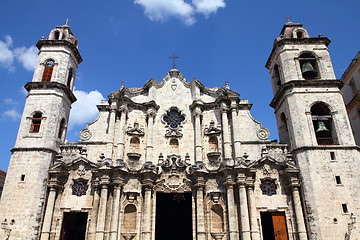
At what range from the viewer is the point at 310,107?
1900 cm

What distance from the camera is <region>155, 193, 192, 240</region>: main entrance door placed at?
20247 millimetres

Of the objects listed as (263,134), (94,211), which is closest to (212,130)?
(263,134)

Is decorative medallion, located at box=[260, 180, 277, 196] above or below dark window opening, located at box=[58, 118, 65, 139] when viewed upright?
below

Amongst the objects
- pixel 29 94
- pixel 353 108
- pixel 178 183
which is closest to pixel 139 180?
pixel 178 183

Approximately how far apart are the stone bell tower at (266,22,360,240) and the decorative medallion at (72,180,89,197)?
1286 centimetres

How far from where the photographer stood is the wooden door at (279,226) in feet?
55.0

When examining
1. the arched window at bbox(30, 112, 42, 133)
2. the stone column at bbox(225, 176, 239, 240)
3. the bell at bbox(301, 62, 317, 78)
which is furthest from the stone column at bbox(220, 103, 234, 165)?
the arched window at bbox(30, 112, 42, 133)

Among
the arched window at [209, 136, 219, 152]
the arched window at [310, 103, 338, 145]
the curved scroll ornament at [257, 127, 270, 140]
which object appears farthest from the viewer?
the arched window at [209, 136, 219, 152]

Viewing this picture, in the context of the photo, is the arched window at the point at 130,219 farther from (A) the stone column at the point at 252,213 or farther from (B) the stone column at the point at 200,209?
(A) the stone column at the point at 252,213

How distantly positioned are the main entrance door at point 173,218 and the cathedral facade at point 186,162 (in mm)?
72

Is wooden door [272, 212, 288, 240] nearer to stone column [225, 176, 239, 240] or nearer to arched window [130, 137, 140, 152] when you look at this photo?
stone column [225, 176, 239, 240]

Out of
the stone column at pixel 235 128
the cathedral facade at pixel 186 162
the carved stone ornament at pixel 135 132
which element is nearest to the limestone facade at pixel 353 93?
the cathedral facade at pixel 186 162

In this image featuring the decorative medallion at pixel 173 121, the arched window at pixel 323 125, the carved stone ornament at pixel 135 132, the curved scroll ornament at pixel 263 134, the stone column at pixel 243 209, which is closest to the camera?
the stone column at pixel 243 209

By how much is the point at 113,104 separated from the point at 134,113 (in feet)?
5.32
